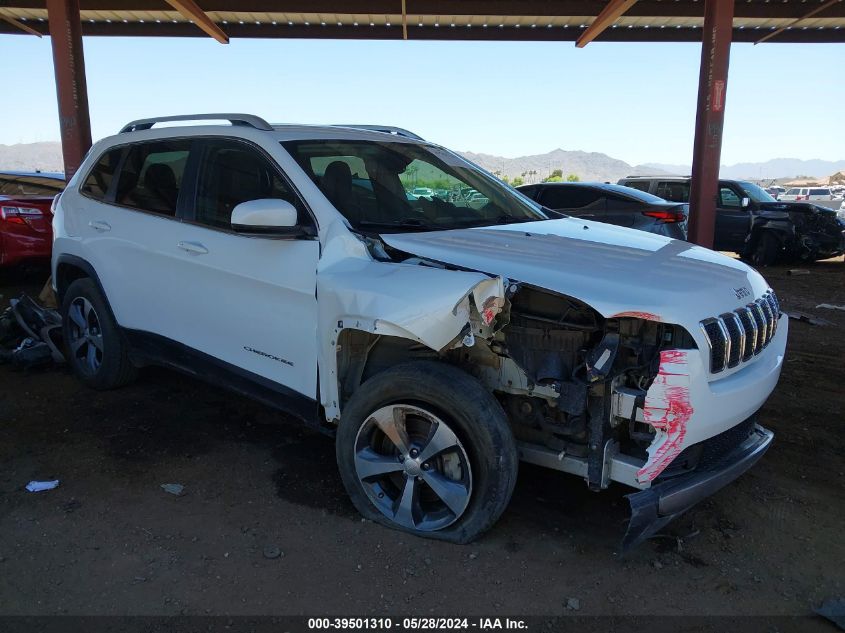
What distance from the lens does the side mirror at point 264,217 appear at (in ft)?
10.1

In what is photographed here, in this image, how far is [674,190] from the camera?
13.5 m

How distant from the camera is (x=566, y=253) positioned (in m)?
3.12

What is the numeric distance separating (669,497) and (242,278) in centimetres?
235

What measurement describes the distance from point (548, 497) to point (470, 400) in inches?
42.0

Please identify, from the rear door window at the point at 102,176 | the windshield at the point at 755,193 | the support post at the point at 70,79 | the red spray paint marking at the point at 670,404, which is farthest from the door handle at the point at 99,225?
the windshield at the point at 755,193

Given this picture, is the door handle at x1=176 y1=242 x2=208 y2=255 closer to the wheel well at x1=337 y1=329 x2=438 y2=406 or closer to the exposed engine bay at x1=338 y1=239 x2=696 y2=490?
the wheel well at x1=337 y1=329 x2=438 y2=406

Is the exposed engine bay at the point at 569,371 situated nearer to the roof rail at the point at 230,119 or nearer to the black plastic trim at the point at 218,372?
the black plastic trim at the point at 218,372

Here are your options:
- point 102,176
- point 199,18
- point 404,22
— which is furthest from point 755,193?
point 102,176

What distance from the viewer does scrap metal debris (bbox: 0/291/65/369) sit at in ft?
18.1

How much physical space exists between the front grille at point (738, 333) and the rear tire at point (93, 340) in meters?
3.80

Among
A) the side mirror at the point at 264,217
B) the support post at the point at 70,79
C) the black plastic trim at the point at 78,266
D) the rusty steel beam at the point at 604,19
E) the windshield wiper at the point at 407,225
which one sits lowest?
the black plastic trim at the point at 78,266

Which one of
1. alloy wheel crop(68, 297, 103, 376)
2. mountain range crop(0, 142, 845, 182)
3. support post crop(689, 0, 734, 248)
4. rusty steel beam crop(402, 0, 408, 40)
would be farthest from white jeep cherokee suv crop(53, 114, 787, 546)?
mountain range crop(0, 142, 845, 182)

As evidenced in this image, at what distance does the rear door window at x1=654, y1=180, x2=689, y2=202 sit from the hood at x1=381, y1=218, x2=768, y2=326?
10.5 metres

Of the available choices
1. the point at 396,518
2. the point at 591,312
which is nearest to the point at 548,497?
the point at 396,518
